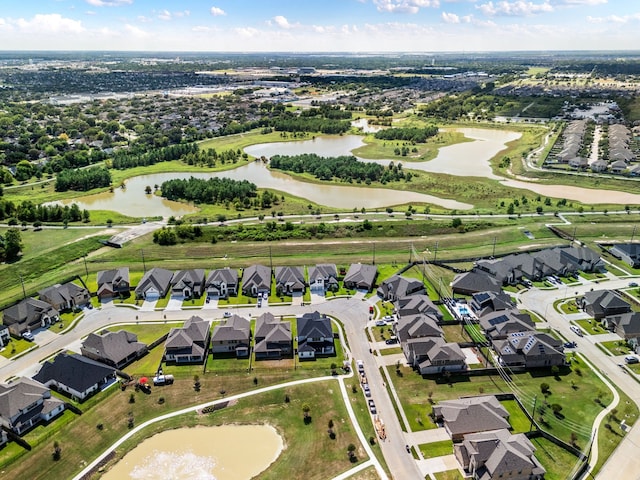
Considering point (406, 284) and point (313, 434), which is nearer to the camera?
point (313, 434)

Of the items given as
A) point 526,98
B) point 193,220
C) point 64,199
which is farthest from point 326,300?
point 526,98

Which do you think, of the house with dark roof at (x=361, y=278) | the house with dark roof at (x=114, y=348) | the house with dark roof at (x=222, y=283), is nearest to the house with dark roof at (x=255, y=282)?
the house with dark roof at (x=222, y=283)

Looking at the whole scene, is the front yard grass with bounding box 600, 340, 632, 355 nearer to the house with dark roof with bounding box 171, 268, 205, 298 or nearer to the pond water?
the pond water

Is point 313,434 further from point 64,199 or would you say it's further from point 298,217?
point 64,199

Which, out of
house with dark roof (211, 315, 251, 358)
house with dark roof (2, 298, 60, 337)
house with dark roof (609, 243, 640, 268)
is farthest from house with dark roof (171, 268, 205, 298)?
house with dark roof (609, 243, 640, 268)

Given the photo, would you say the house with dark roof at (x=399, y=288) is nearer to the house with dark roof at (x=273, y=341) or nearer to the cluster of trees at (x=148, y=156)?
the house with dark roof at (x=273, y=341)

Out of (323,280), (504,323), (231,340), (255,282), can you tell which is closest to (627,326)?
(504,323)
